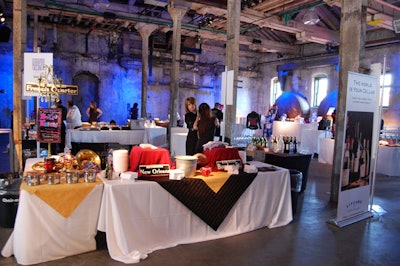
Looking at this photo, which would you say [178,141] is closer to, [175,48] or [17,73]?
[175,48]

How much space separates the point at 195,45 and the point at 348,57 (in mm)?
11555

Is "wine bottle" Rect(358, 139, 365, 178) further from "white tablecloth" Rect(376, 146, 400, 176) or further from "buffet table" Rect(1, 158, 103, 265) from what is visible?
"white tablecloth" Rect(376, 146, 400, 176)

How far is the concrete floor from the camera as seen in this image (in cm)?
318

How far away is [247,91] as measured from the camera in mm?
19094

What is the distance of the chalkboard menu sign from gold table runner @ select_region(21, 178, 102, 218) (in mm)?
1061

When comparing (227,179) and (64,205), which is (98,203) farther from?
(227,179)

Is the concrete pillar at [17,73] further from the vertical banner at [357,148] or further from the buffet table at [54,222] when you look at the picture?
the vertical banner at [357,148]

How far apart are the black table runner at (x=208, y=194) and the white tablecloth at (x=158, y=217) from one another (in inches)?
3.0

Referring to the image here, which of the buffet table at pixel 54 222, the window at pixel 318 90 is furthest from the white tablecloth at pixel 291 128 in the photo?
the buffet table at pixel 54 222

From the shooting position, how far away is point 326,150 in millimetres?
9516

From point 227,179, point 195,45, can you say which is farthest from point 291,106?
point 227,179

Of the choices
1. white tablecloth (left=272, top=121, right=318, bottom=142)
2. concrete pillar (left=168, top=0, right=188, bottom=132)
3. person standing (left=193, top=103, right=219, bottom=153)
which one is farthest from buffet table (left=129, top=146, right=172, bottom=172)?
white tablecloth (left=272, top=121, right=318, bottom=142)

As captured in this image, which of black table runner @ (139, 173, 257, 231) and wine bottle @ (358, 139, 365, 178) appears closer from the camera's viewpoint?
black table runner @ (139, 173, 257, 231)

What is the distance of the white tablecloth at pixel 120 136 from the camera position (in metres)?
8.08
